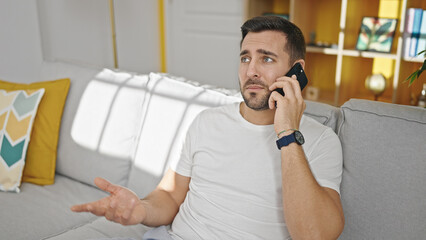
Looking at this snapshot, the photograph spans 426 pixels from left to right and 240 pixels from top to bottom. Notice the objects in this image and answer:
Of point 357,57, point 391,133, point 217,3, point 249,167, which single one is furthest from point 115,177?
point 217,3

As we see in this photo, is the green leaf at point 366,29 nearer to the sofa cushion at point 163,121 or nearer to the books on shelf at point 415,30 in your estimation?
the books on shelf at point 415,30

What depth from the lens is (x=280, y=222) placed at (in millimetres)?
1256

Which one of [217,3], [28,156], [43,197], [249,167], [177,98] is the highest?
[217,3]

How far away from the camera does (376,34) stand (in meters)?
3.03

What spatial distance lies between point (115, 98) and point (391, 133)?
46.7 inches

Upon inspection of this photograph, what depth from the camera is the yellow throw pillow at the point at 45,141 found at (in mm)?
1968

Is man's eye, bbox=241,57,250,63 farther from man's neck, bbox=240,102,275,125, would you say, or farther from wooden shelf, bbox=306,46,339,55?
wooden shelf, bbox=306,46,339,55

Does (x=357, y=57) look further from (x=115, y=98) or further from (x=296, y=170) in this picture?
(x=296, y=170)

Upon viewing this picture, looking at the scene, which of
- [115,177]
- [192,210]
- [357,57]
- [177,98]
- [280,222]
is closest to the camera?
[280,222]

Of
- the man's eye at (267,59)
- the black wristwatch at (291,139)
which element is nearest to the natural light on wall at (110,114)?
the man's eye at (267,59)

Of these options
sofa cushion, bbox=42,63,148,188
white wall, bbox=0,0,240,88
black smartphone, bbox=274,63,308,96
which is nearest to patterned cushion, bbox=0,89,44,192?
sofa cushion, bbox=42,63,148,188

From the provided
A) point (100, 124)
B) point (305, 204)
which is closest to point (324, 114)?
point (305, 204)

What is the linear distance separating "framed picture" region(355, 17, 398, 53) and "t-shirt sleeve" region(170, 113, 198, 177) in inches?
78.6

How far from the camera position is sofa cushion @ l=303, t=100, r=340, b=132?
1.41 m
